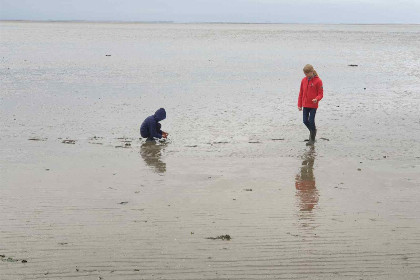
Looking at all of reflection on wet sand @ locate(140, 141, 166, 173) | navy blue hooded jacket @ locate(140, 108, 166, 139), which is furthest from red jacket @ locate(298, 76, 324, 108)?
reflection on wet sand @ locate(140, 141, 166, 173)

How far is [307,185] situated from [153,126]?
171 inches

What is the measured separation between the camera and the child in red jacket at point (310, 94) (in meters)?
11.2

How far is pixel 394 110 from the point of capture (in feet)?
53.6

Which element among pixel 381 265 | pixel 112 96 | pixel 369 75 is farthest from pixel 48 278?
pixel 369 75

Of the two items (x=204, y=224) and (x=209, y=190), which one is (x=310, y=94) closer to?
(x=209, y=190)

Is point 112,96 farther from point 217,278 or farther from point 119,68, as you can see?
point 217,278

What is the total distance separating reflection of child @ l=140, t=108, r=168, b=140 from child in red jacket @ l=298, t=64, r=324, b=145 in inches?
121

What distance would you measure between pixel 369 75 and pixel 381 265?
77.6ft

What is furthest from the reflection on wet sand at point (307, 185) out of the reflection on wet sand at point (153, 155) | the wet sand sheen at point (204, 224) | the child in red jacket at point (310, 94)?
the reflection on wet sand at point (153, 155)

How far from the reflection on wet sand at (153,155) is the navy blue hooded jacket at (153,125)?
0.62 ft

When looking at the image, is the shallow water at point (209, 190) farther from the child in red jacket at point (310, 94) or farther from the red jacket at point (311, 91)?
the red jacket at point (311, 91)

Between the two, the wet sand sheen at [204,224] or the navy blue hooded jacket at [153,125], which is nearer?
the wet sand sheen at [204,224]

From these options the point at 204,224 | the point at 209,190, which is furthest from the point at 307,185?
the point at 204,224

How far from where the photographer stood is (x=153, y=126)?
38.1 feet
